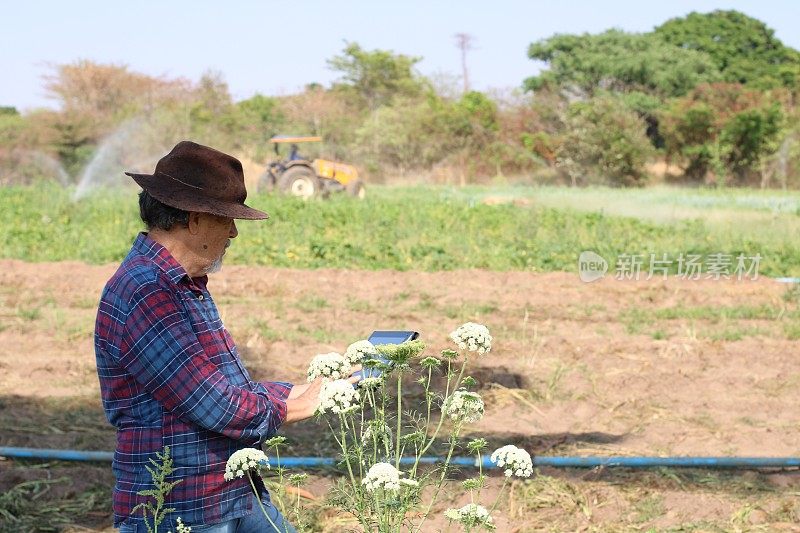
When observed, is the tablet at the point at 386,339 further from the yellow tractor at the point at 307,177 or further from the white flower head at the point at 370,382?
the yellow tractor at the point at 307,177

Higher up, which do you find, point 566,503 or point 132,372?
point 132,372

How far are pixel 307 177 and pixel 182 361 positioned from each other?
51.4ft

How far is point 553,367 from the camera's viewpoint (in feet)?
20.5

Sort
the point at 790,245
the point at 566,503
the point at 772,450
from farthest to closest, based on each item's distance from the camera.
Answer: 1. the point at 790,245
2. the point at 772,450
3. the point at 566,503

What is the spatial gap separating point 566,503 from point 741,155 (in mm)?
26758

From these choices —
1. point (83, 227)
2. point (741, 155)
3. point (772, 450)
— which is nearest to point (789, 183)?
point (741, 155)

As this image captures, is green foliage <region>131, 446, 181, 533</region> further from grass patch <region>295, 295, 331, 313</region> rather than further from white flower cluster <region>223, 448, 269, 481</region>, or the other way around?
grass patch <region>295, 295, 331, 313</region>

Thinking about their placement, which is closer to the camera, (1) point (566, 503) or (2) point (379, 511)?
(2) point (379, 511)

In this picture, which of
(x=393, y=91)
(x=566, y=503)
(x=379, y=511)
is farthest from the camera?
(x=393, y=91)

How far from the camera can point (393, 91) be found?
129 ft

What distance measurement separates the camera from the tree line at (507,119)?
92.8 feet

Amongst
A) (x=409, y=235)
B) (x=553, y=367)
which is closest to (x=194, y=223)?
(x=553, y=367)

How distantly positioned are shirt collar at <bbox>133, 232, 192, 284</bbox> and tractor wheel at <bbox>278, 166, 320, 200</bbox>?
595 inches

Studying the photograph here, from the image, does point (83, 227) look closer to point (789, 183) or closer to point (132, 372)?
A: point (132, 372)
